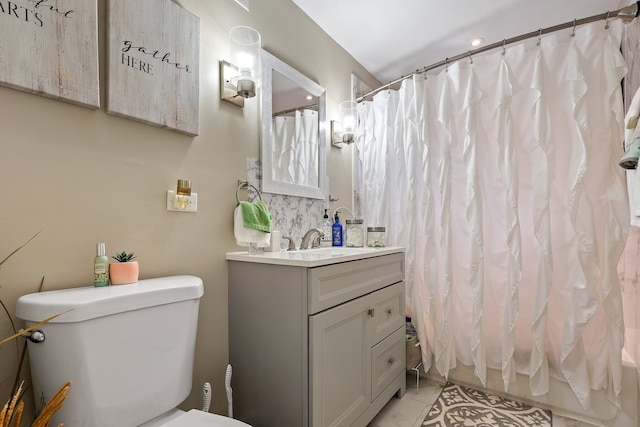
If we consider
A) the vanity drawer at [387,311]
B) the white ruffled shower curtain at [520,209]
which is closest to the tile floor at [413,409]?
the white ruffled shower curtain at [520,209]

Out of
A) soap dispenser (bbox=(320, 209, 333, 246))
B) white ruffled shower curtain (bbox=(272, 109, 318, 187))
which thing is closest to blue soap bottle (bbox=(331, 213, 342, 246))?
soap dispenser (bbox=(320, 209, 333, 246))

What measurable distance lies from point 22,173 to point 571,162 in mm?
2320

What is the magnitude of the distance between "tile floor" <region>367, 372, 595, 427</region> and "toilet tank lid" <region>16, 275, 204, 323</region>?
1.31m

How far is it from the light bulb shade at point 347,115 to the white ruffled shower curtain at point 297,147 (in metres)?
0.30

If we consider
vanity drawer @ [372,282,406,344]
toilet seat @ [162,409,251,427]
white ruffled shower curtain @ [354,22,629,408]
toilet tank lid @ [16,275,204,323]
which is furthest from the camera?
vanity drawer @ [372,282,406,344]

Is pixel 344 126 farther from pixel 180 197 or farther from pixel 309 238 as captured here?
pixel 180 197

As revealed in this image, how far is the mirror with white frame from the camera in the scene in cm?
174

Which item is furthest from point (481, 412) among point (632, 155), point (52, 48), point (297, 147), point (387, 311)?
point (52, 48)

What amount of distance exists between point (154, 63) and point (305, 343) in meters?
1.24

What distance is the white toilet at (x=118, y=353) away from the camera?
0.85 metres

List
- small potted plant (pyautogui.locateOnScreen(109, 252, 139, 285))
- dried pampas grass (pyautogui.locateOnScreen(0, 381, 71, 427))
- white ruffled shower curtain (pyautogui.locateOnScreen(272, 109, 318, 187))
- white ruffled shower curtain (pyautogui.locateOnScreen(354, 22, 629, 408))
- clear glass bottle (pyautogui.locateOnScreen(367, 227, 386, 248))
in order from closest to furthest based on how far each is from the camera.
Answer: dried pampas grass (pyautogui.locateOnScreen(0, 381, 71, 427)) < small potted plant (pyautogui.locateOnScreen(109, 252, 139, 285)) < white ruffled shower curtain (pyautogui.locateOnScreen(354, 22, 629, 408)) < white ruffled shower curtain (pyautogui.locateOnScreen(272, 109, 318, 187)) < clear glass bottle (pyautogui.locateOnScreen(367, 227, 386, 248))

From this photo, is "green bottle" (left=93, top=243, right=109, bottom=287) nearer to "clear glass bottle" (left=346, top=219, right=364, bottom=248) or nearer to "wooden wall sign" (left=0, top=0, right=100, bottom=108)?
"wooden wall sign" (left=0, top=0, right=100, bottom=108)

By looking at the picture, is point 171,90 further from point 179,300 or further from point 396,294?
point 396,294

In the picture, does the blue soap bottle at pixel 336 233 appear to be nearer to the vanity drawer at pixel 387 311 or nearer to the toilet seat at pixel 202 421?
the vanity drawer at pixel 387 311
